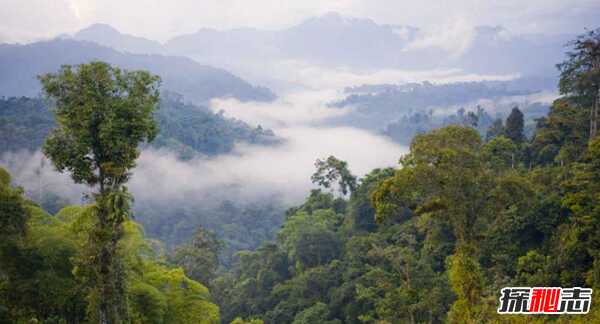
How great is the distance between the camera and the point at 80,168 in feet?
31.2

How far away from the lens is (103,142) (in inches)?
367

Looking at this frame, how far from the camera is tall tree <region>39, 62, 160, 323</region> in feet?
30.2

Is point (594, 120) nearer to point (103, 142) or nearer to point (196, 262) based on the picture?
point (103, 142)

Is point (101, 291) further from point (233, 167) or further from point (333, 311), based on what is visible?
point (233, 167)

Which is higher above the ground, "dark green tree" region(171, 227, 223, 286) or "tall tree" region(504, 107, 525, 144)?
"tall tree" region(504, 107, 525, 144)

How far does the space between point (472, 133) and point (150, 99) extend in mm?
7199

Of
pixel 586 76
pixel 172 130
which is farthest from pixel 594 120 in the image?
pixel 172 130

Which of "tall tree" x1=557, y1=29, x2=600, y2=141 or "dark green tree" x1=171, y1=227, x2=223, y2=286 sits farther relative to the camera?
"dark green tree" x1=171, y1=227, x2=223, y2=286

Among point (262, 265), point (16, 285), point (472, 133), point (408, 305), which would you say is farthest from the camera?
point (262, 265)

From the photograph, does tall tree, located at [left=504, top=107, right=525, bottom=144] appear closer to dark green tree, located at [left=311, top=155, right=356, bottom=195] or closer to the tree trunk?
the tree trunk

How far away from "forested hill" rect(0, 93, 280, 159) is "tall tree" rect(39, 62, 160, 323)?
6374 centimetres

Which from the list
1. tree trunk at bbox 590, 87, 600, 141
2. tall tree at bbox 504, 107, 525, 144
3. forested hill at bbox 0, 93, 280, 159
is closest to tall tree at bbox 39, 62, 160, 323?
tree trunk at bbox 590, 87, 600, 141

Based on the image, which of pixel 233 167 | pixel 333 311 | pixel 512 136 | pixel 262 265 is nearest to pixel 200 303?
pixel 333 311

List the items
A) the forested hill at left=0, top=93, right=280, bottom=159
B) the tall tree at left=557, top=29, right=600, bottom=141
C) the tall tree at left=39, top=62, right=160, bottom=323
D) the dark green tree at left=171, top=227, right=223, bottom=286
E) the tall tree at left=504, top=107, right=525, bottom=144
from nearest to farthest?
the tall tree at left=39, top=62, right=160, bottom=323 → the tall tree at left=557, top=29, right=600, bottom=141 → the dark green tree at left=171, top=227, right=223, bottom=286 → the tall tree at left=504, top=107, right=525, bottom=144 → the forested hill at left=0, top=93, right=280, bottom=159
